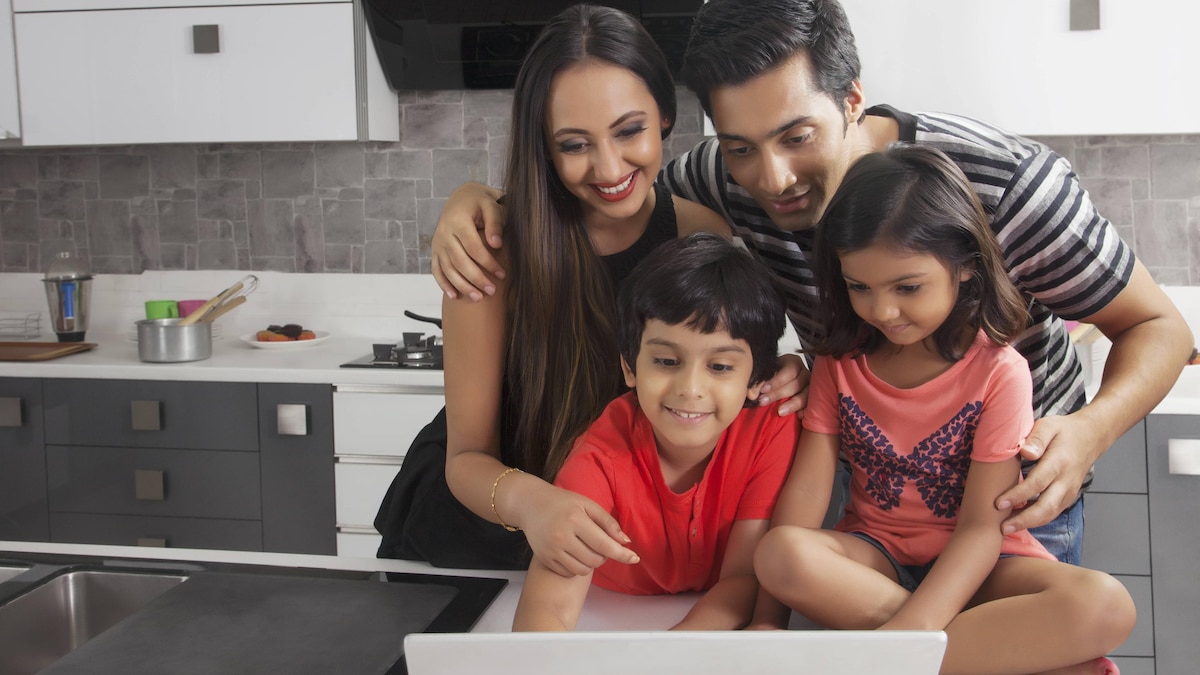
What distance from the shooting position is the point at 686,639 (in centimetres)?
71

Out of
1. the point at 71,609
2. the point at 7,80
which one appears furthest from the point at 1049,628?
the point at 7,80

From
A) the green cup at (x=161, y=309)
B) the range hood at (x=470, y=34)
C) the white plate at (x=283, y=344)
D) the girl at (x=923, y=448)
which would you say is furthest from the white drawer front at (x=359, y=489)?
the girl at (x=923, y=448)

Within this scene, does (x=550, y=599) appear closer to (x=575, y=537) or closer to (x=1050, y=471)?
(x=575, y=537)

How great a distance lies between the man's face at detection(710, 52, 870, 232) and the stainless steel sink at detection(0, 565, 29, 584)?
1.00 m

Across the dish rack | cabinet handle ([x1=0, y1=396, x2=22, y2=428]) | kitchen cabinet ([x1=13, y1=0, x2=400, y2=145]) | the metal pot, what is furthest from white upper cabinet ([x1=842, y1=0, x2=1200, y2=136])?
the dish rack

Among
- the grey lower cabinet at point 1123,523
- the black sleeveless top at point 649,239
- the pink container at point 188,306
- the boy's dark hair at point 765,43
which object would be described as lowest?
the grey lower cabinet at point 1123,523

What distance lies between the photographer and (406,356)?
284 centimetres

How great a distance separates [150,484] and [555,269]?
2.09 metres

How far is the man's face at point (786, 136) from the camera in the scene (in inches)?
46.2

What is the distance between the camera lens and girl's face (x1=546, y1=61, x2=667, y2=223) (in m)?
1.19

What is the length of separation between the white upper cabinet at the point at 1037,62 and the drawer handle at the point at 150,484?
87.8 inches

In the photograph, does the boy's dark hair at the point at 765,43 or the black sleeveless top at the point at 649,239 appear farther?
the black sleeveless top at the point at 649,239

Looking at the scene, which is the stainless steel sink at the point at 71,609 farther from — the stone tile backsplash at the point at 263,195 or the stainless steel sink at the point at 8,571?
the stone tile backsplash at the point at 263,195

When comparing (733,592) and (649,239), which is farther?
(649,239)
